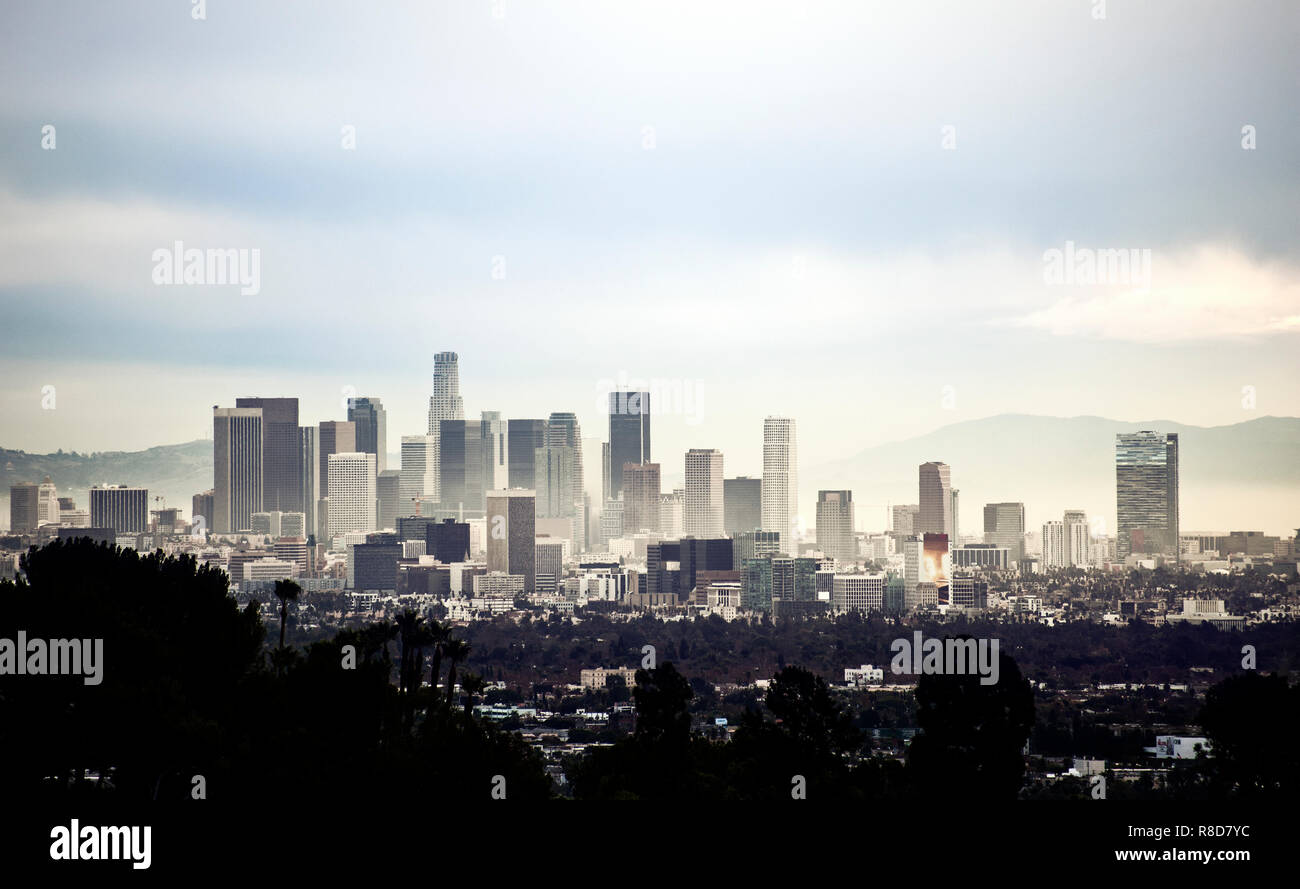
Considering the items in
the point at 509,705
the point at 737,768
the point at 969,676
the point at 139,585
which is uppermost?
the point at 139,585

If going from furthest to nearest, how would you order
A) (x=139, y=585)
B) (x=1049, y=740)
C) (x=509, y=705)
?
(x=509, y=705) → (x=1049, y=740) → (x=139, y=585)

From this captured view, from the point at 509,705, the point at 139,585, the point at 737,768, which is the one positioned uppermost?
the point at 139,585
